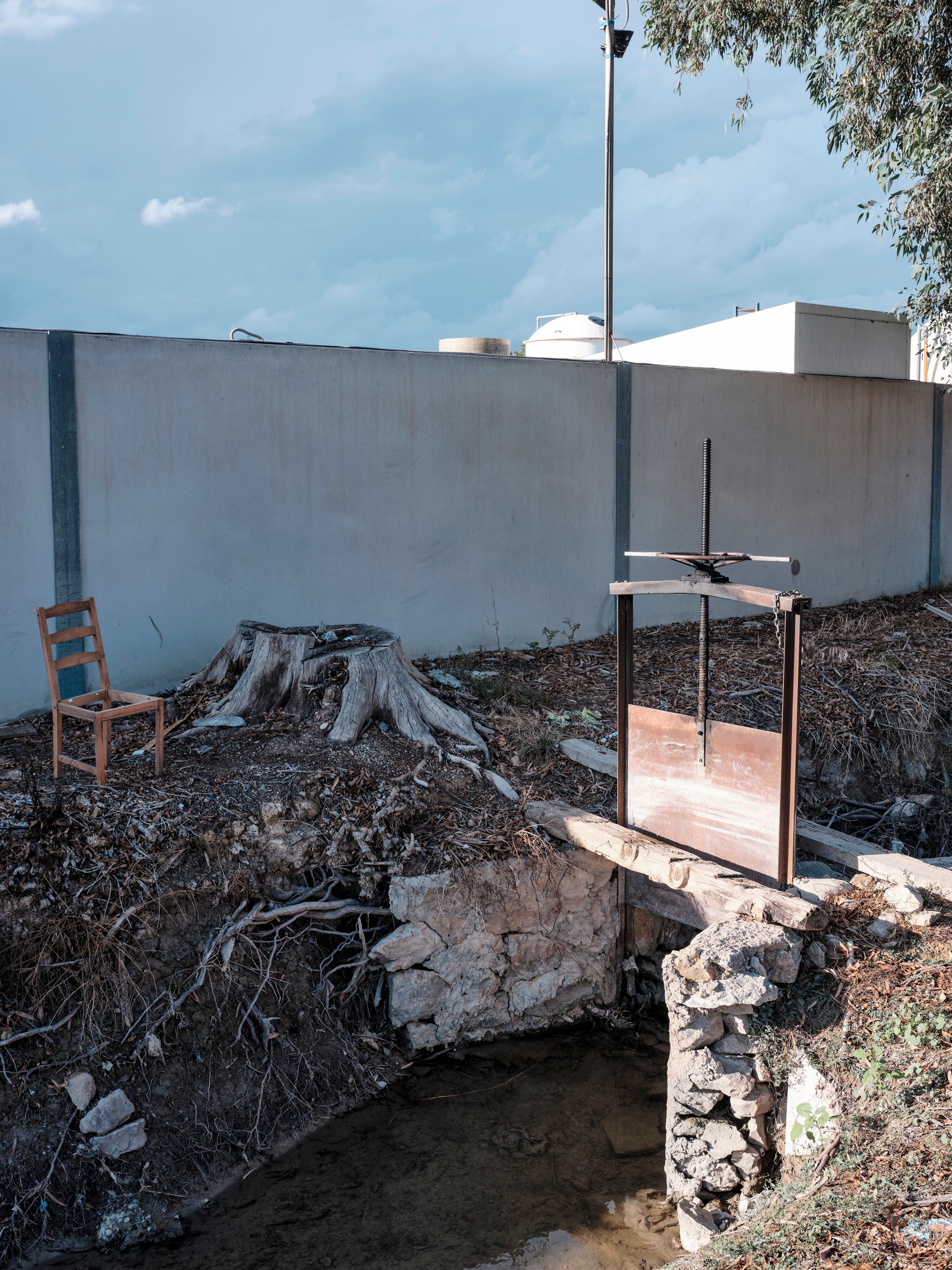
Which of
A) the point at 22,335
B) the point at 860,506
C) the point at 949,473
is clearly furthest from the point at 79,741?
the point at 949,473

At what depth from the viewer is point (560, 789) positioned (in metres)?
6.32

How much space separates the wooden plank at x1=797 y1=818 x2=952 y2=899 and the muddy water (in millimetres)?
1485

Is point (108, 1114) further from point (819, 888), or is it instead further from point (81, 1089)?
point (819, 888)

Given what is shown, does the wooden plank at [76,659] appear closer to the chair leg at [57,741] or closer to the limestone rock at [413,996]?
the chair leg at [57,741]

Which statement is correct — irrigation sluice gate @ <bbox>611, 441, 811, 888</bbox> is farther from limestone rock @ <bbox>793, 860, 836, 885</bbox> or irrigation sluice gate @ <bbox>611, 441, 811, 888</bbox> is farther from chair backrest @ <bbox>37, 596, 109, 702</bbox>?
chair backrest @ <bbox>37, 596, 109, 702</bbox>

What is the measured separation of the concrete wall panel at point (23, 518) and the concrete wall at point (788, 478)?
5.31 metres

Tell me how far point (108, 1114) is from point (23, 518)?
409 cm

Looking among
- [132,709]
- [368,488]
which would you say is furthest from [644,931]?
[368,488]

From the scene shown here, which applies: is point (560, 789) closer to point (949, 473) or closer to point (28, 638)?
point (28, 638)

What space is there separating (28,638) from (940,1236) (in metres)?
6.34

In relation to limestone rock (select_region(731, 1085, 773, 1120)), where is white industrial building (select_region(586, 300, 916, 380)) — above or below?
above

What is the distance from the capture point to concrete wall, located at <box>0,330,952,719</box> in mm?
6977

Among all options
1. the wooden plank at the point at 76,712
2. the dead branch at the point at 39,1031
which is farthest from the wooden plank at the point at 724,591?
the dead branch at the point at 39,1031

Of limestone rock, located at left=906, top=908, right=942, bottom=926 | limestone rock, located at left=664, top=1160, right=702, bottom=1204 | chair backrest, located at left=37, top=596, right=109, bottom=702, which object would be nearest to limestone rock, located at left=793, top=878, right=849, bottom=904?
limestone rock, located at left=906, top=908, right=942, bottom=926
